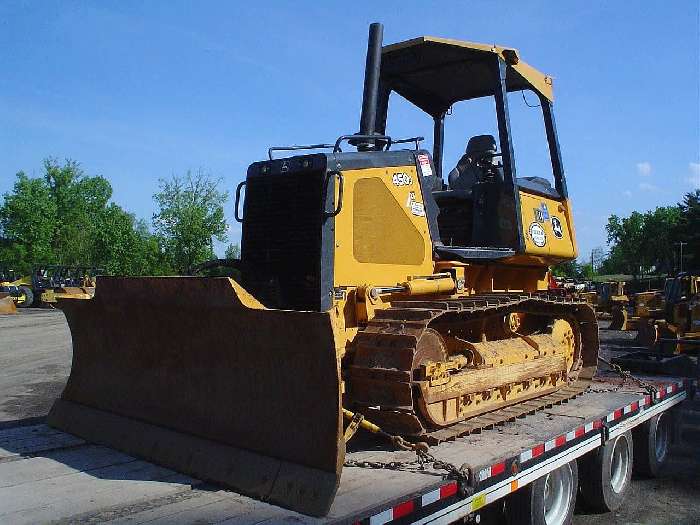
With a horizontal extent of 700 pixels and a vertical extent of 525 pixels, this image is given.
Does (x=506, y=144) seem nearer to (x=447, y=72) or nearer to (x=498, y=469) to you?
(x=447, y=72)

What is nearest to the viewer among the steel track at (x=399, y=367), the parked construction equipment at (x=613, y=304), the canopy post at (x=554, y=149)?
the steel track at (x=399, y=367)

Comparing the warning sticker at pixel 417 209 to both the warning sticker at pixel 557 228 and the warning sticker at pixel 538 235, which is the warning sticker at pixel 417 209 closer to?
the warning sticker at pixel 538 235

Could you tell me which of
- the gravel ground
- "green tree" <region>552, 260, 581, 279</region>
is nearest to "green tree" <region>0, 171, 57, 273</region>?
the gravel ground

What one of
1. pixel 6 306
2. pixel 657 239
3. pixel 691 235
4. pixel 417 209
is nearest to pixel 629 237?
pixel 657 239

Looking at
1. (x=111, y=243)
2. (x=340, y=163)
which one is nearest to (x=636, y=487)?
(x=340, y=163)

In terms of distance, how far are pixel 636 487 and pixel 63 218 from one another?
5647 centimetres

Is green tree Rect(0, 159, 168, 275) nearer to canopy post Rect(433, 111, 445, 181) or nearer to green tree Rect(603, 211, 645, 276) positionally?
canopy post Rect(433, 111, 445, 181)

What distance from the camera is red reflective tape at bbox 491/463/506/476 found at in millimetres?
4293

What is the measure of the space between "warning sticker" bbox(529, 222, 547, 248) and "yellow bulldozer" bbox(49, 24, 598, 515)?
0.02 m

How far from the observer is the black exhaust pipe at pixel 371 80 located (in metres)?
5.96

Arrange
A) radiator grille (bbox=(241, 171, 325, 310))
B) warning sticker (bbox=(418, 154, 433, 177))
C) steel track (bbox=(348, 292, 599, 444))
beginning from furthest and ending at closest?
warning sticker (bbox=(418, 154, 433, 177)) < radiator grille (bbox=(241, 171, 325, 310)) < steel track (bbox=(348, 292, 599, 444))

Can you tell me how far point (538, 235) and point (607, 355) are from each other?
11.3 metres

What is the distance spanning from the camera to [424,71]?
7137mm

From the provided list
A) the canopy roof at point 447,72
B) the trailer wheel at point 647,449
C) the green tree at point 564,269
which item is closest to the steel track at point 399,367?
the trailer wheel at point 647,449
